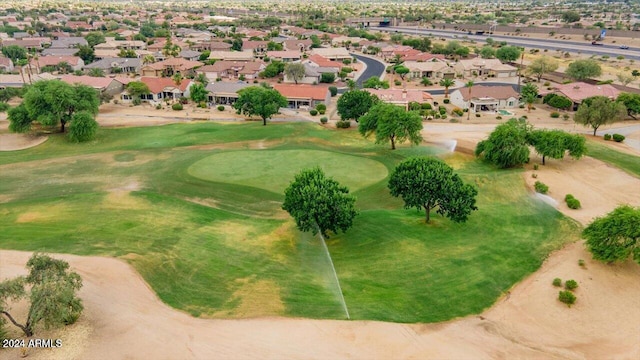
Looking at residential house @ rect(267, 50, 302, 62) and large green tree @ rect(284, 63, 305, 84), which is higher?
residential house @ rect(267, 50, 302, 62)

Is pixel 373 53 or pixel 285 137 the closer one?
pixel 285 137

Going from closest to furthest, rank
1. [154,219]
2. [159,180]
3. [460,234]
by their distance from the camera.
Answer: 1. [460,234]
2. [154,219]
3. [159,180]

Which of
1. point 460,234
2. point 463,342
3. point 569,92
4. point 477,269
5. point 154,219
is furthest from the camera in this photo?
point 569,92

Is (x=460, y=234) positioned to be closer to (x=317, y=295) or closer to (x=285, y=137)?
(x=317, y=295)

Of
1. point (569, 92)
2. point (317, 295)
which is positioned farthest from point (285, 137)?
point (569, 92)

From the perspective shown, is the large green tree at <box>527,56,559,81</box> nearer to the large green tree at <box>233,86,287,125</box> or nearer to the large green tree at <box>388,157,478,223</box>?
the large green tree at <box>233,86,287,125</box>

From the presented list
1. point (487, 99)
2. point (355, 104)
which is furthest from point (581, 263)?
point (487, 99)

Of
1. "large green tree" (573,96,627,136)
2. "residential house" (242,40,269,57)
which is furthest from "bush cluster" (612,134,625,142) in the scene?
"residential house" (242,40,269,57)
